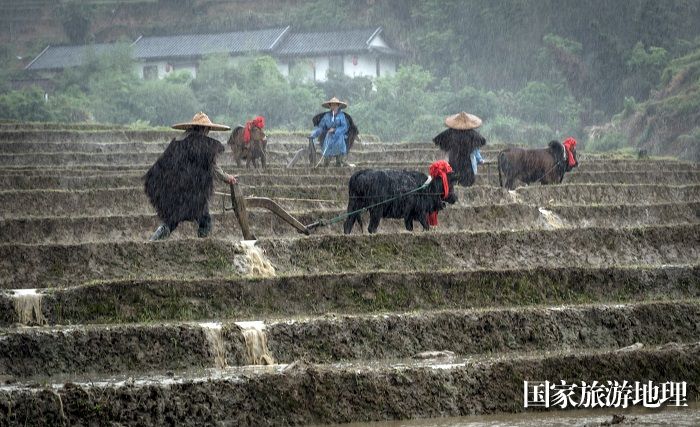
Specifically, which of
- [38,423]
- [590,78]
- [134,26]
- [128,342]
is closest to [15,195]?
[128,342]

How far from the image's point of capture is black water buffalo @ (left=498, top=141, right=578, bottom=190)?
75.7 ft

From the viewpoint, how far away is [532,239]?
1691 centimetres

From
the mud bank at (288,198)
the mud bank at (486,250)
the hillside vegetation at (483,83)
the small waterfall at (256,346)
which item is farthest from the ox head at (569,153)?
the hillside vegetation at (483,83)

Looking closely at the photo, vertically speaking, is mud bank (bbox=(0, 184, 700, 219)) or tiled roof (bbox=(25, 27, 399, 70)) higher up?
tiled roof (bbox=(25, 27, 399, 70))

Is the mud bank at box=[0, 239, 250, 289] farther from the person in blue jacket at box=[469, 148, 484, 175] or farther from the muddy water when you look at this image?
the person in blue jacket at box=[469, 148, 484, 175]

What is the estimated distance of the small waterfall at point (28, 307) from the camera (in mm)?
12734

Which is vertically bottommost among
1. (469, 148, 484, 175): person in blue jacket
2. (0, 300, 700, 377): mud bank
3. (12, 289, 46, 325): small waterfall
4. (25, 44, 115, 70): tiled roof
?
(0, 300, 700, 377): mud bank

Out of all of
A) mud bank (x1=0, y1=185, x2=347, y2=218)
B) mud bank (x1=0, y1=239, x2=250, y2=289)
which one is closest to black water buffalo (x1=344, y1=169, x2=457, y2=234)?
mud bank (x1=0, y1=239, x2=250, y2=289)

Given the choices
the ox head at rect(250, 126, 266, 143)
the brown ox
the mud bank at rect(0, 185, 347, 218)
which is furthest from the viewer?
the brown ox

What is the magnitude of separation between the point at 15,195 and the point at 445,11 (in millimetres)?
27645

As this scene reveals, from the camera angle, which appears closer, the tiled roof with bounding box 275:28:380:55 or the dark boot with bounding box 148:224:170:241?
the dark boot with bounding box 148:224:170:241

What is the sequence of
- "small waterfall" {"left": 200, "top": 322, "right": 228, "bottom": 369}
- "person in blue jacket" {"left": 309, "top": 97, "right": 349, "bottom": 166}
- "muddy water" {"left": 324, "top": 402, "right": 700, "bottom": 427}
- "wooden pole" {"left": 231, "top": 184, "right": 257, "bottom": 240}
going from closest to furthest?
"muddy water" {"left": 324, "top": 402, "right": 700, "bottom": 427} → "small waterfall" {"left": 200, "top": 322, "right": 228, "bottom": 369} → "wooden pole" {"left": 231, "top": 184, "right": 257, "bottom": 240} → "person in blue jacket" {"left": 309, "top": 97, "right": 349, "bottom": 166}

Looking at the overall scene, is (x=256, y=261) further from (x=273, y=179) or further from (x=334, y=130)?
(x=334, y=130)

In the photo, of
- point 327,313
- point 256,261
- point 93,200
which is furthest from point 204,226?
point 93,200
